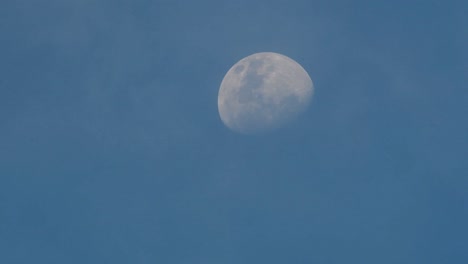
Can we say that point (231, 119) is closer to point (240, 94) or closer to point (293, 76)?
point (240, 94)

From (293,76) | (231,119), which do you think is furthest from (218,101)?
(293,76)

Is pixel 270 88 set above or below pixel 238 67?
below

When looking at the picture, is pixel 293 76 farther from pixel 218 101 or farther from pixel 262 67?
pixel 218 101

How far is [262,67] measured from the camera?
4328cm

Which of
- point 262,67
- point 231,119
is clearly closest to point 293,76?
point 262,67

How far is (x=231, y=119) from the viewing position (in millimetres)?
42438

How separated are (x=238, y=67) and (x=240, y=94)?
8.56 feet

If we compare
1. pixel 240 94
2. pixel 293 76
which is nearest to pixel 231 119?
pixel 240 94

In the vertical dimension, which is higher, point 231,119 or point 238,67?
point 238,67

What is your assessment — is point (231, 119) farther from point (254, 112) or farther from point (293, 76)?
point (293, 76)

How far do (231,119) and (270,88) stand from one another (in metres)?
3.52

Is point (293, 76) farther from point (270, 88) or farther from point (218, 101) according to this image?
point (218, 101)

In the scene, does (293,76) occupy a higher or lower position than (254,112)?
higher

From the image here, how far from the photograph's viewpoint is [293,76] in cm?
4306
